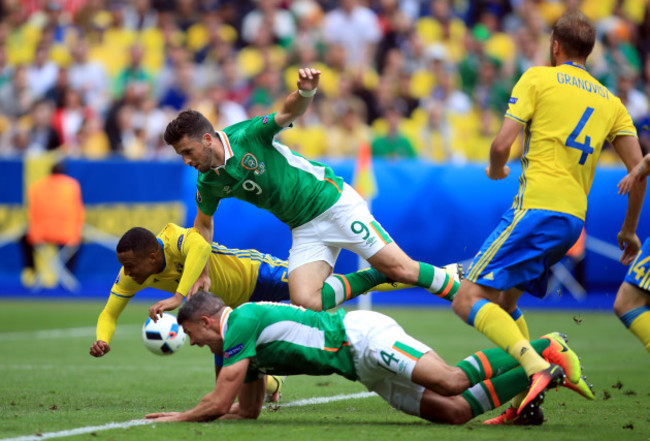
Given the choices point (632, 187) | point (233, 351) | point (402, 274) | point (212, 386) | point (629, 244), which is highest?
point (632, 187)

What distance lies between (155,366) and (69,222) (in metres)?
6.78

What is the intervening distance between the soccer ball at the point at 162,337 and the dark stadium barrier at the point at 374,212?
23.1 ft

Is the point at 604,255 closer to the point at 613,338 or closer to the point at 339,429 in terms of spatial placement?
the point at 613,338

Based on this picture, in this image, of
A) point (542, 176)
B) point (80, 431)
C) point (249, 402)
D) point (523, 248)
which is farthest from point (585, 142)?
point (80, 431)

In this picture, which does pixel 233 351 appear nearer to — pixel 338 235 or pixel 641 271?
pixel 338 235

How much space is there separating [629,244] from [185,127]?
316 centimetres

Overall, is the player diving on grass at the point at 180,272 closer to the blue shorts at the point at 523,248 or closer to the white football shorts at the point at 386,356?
the white football shorts at the point at 386,356

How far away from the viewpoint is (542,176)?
20.0 ft

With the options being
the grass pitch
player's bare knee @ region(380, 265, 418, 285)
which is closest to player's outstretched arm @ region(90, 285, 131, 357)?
the grass pitch

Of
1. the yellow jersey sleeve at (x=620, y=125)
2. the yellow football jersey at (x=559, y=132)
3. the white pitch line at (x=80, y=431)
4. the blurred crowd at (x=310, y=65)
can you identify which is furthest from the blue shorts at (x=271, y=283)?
the blurred crowd at (x=310, y=65)

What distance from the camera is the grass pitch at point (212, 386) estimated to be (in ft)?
18.6

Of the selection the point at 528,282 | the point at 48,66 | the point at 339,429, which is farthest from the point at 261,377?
the point at 48,66

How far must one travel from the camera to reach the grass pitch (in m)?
5.66

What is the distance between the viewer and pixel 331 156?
54.4 ft
